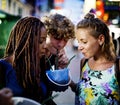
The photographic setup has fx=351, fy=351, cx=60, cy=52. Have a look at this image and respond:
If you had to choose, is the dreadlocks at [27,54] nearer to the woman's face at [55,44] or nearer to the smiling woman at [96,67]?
the smiling woman at [96,67]

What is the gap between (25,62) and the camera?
2168 millimetres

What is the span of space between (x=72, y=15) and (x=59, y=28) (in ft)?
10.2

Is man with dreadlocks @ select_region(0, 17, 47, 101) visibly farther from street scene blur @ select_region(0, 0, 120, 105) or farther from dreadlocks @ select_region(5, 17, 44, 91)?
street scene blur @ select_region(0, 0, 120, 105)

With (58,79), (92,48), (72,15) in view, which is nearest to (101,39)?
(92,48)

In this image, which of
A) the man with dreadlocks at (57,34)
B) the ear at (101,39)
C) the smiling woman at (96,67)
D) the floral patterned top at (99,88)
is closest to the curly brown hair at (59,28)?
the man with dreadlocks at (57,34)

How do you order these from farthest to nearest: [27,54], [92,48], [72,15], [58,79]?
[72,15]
[92,48]
[58,79]
[27,54]

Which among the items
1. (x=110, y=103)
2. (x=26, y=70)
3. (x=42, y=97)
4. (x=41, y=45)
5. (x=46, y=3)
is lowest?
(x=46, y=3)

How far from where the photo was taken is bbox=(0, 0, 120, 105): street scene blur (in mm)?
4281

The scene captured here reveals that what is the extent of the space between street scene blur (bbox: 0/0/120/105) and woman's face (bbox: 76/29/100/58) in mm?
384

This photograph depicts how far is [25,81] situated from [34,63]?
0.13m

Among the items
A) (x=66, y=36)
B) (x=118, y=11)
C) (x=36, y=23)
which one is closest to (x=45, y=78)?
(x=36, y=23)

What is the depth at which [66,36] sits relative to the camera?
2975 mm

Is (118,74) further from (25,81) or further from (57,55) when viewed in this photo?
(25,81)

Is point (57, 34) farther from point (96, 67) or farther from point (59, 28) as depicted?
point (96, 67)
